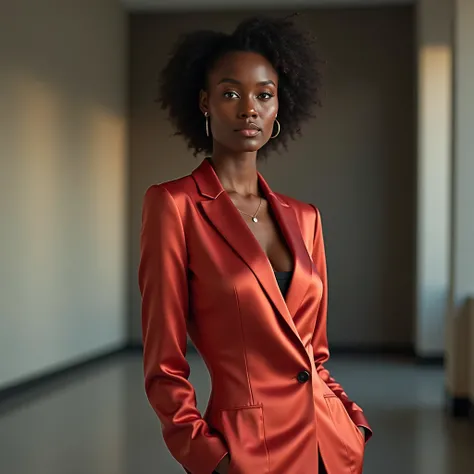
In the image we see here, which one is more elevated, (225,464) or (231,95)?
A: (231,95)

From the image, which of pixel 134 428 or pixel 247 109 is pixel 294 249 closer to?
pixel 247 109

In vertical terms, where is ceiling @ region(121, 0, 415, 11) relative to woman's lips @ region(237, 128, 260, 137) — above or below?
above

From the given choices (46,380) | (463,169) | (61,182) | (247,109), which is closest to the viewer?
(247,109)

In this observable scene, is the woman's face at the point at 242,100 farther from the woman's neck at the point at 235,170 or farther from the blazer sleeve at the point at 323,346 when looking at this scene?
the blazer sleeve at the point at 323,346

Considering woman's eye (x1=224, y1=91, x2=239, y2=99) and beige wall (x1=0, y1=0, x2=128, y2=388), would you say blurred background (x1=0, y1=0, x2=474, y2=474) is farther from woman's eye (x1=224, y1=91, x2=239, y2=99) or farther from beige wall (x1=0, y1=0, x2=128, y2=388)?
woman's eye (x1=224, y1=91, x2=239, y2=99)

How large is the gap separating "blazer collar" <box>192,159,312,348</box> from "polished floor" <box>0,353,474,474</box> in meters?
3.16

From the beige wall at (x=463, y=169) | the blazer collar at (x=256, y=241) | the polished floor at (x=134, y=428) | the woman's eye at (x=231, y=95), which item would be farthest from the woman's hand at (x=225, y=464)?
the beige wall at (x=463, y=169)

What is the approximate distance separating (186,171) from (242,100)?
28.5ft

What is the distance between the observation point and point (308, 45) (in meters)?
1.68

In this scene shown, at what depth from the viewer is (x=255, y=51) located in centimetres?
153

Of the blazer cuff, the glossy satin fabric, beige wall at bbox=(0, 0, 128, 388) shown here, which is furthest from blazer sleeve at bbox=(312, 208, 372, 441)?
beige wall at bbox=(0, 0, 128, 388)

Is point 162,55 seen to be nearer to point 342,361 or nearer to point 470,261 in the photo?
point 342,361

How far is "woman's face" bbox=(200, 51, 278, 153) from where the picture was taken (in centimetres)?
150

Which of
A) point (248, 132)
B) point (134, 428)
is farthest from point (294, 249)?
point (134, 428)
